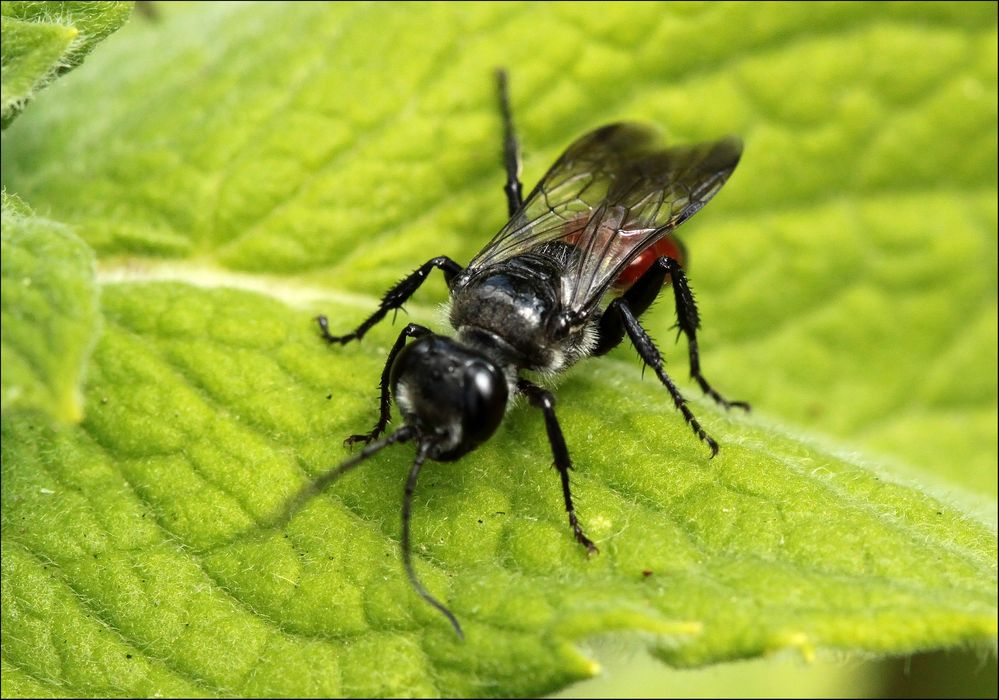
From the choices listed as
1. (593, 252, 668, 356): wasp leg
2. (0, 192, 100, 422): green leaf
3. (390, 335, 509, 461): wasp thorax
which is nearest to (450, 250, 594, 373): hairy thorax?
(593, 252, 668, 356): wasp leg

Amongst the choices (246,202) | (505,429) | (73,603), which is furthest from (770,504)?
(246,202)

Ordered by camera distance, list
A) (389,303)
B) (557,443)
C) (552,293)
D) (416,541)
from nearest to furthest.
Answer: (416,541)
(557,443)
(552,293)
(389,303)

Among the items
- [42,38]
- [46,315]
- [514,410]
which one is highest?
[42,38]

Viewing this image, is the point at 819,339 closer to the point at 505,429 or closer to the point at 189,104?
the point at 505,429

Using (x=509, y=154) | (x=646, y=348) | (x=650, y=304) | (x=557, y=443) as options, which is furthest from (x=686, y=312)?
(x=557, y=443)

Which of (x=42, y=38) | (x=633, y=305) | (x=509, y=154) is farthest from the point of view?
(x=509, y=154)

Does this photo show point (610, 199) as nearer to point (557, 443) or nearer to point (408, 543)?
point (557, 443)

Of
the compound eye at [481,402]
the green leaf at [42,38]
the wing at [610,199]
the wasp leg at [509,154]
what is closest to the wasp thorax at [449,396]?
the compound eye at [481,402]
